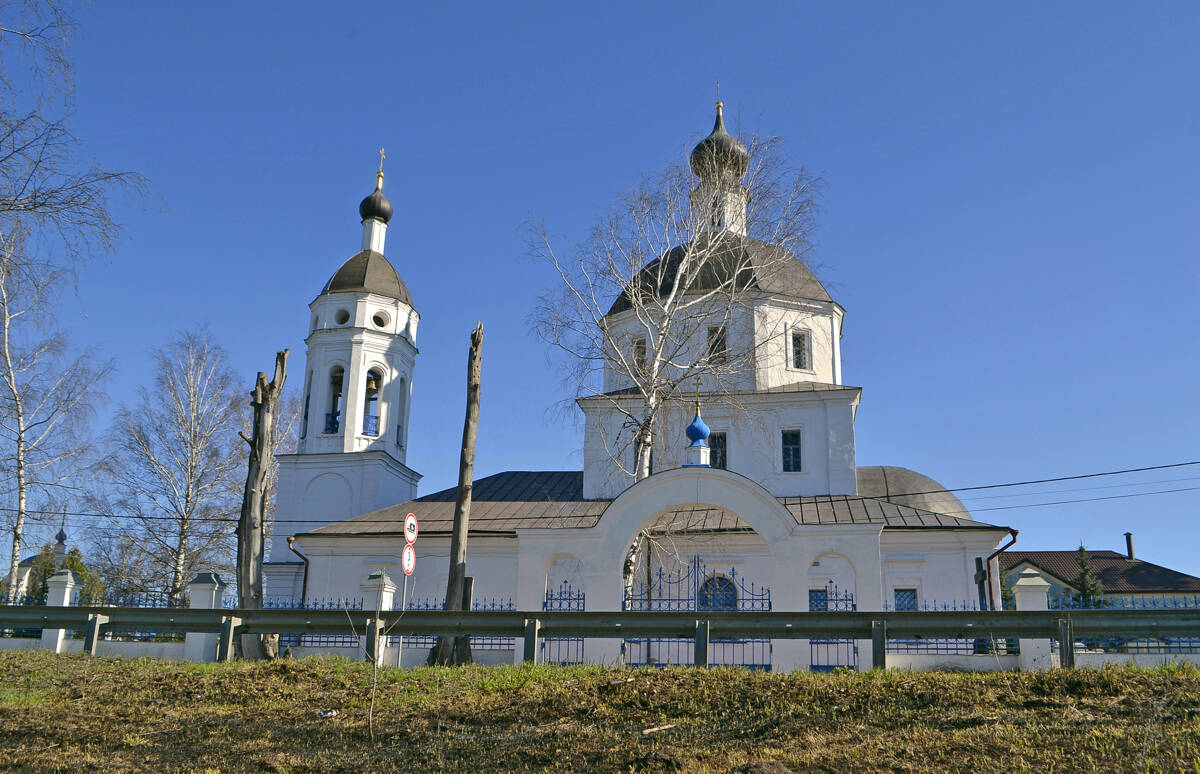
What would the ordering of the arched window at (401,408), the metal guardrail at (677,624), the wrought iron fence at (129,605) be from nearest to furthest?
the metal guardrail at (677,624)
the wrought iron fence at (129,605)
the arched window at (401,408)

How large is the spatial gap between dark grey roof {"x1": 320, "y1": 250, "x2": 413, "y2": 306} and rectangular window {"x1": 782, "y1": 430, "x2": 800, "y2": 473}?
12.0 m

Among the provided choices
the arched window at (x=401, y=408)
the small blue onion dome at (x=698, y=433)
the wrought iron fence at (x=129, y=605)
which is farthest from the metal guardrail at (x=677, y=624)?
the arched window at (x=401, y=408)

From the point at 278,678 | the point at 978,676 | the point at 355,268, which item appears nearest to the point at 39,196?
the point at 278,678

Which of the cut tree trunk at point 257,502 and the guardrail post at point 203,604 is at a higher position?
the cut tree trunk at point 257,502

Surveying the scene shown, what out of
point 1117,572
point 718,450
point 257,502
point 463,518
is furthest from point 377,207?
→ point 1117,572

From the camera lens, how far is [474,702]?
9.38 meters

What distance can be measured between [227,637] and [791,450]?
14599 millimetres

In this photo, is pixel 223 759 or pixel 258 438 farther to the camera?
pixel 258 438

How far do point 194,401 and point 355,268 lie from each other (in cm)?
600

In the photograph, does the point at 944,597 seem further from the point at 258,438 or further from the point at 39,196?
the point at 39,196

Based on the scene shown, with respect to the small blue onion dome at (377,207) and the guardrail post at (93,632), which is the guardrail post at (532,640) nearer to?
the guardrail post at (93,632)

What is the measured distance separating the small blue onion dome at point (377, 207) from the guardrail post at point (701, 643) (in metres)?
21.9

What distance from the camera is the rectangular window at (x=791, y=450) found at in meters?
23.8

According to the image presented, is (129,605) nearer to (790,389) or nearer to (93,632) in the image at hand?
(93,632)
